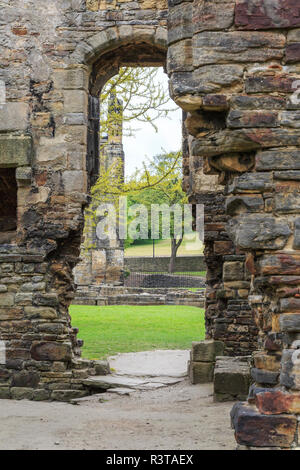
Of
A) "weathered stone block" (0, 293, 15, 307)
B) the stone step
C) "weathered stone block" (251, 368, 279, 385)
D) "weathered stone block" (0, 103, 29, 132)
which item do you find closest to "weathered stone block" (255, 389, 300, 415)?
"weathered stone block" (251, 368, 279, 385)

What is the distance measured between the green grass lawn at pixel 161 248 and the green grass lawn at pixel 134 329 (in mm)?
25036

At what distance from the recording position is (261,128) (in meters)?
4.27

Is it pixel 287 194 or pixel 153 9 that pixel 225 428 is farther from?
pixel 153 9

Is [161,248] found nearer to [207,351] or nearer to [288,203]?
[207,351]

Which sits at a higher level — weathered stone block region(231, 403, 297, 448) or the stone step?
weathered stone block region(231, 403, 297, 448)

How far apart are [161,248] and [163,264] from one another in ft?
37.8

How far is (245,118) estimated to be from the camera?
4273 mm

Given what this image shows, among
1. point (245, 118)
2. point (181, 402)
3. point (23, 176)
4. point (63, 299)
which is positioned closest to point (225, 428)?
point (181, 402)

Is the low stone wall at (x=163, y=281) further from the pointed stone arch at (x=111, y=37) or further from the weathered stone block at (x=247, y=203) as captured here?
the weathered stone block at (x=247, y=203)

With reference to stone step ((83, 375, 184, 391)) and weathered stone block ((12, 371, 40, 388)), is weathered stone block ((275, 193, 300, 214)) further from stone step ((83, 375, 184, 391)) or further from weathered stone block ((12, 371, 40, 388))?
weathered stone block ((12, 371, 40, 388))

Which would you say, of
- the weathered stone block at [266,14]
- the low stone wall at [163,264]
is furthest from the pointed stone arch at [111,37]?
the low stone wall at [163,264]

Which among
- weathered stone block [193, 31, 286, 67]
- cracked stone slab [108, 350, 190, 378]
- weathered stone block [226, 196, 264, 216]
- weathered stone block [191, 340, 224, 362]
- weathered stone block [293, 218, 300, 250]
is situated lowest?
cracked stone slab [108, 350, 190, 378]

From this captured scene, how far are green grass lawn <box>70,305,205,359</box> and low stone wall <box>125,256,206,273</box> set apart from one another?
69.4 ft

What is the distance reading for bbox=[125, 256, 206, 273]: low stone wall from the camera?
42.3 metres
